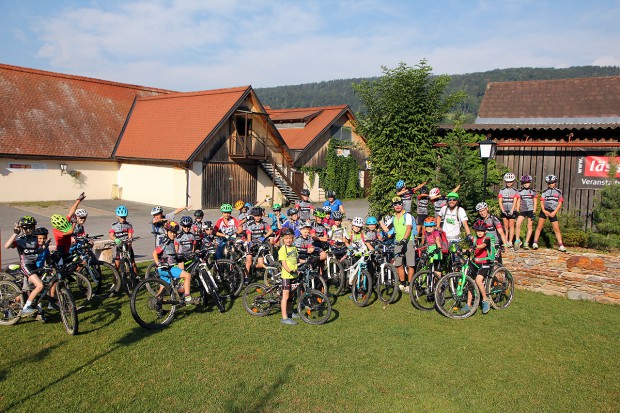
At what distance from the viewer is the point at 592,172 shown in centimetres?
1289

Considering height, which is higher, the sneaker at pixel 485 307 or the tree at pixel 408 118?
the tree at pixel 408 118

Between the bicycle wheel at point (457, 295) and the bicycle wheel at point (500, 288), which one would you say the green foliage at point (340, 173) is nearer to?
the bicycle wheel at point (500, 288)

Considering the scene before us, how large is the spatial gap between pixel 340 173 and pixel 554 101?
1479 cm

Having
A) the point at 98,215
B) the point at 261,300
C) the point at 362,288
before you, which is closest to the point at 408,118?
the point at 362,288

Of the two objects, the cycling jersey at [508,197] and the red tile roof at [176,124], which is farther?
the red tile roof at [176,124]

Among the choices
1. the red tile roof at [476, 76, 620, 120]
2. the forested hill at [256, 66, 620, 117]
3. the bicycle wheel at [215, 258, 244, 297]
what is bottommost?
the bicycle wheel at [215, 258, 244, 297]

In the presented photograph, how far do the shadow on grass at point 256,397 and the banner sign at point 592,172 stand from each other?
1053cm

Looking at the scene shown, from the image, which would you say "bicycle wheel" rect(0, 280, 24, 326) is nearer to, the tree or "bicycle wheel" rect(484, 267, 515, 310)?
"bicycle wheel" rect(484, 267, 515, 310)

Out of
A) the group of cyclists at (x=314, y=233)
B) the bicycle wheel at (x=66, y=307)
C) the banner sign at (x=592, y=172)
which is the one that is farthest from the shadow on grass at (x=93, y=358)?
the banner sign at (x=592, y=172)

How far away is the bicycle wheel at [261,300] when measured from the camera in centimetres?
840

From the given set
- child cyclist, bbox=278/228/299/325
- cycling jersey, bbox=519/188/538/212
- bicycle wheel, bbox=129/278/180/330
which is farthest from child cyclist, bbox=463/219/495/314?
bicycle wheel, bbox=129/278/180/330

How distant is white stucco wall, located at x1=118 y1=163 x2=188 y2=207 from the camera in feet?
80.7

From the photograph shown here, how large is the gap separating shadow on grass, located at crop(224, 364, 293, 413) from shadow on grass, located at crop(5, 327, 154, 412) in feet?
6.76

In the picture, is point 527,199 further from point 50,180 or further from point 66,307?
point 50,180
